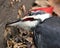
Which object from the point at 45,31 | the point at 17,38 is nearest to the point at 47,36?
the point at 45,31

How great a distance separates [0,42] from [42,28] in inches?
15.8

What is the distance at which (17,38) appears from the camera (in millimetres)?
2223

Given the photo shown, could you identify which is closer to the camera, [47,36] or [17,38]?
[47,36]

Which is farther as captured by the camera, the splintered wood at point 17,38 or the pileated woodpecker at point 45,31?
the splintered wood at point 17,38

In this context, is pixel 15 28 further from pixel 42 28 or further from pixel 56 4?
pixel 56 4

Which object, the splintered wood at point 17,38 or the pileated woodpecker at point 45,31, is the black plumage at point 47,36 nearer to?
the pileated woodpecker at point 45,31

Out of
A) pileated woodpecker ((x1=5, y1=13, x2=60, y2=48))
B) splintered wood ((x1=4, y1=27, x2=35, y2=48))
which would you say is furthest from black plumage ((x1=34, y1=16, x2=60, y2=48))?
splintered wood ((x1=4, y1=27, x2=35, y2=48))

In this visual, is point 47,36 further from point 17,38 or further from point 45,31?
point 17,38

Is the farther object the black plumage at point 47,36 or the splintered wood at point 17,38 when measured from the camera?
the splintered wood at point 17,38

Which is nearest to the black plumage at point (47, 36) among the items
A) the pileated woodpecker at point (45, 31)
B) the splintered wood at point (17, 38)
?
the pileated woodpecker at point (45, 31)

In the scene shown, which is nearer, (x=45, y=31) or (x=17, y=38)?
(x=45, y=31)

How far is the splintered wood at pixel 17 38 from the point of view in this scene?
7.07ft

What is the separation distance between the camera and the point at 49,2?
323 centimetres

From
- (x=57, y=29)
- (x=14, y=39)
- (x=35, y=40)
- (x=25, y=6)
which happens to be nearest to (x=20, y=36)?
(x=14, y=39)
